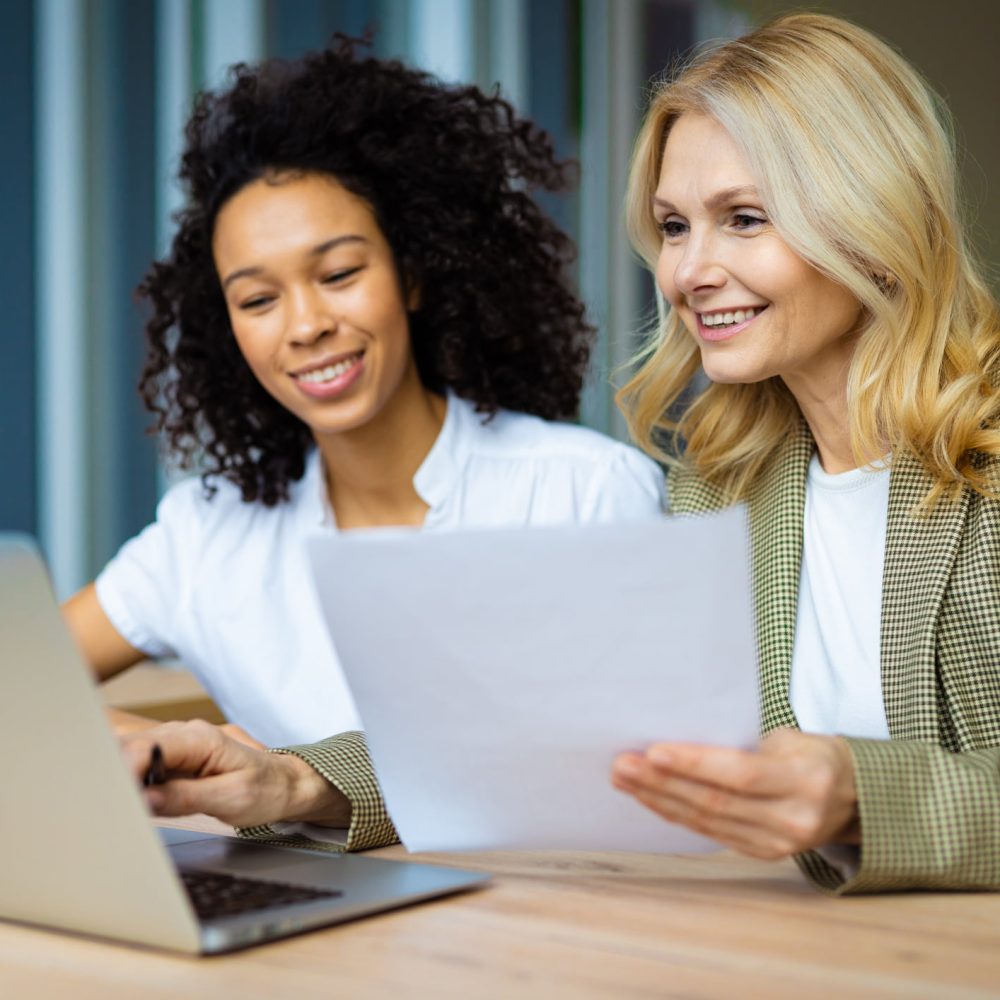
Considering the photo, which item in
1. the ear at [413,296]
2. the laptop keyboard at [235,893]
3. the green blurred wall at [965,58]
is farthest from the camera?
the green blurred wall at [965,58]

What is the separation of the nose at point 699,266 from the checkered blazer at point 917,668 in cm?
22

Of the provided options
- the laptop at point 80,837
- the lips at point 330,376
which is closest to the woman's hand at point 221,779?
the laptop at point 80,837

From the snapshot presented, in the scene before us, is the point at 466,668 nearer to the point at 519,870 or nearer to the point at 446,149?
the point at 519,870

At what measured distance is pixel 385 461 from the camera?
206cm

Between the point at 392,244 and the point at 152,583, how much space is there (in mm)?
609

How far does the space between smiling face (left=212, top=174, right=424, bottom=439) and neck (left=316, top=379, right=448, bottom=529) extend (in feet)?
0.12

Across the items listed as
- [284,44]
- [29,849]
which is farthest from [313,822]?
[284,44]

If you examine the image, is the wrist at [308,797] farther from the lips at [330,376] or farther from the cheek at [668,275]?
the lips at [330,376]

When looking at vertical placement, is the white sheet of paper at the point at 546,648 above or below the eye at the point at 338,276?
below

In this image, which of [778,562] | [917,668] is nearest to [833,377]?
[778,562]

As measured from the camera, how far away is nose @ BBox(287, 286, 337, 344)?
192 centimetres

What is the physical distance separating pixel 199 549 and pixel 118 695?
31 centimetres

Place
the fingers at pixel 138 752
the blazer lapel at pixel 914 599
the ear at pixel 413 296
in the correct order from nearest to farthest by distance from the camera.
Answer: the fingers at pixel 138 752 → the blazer lapel at pixel 914 599 → the ear at pixel 413 296

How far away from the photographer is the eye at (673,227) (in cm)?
158
